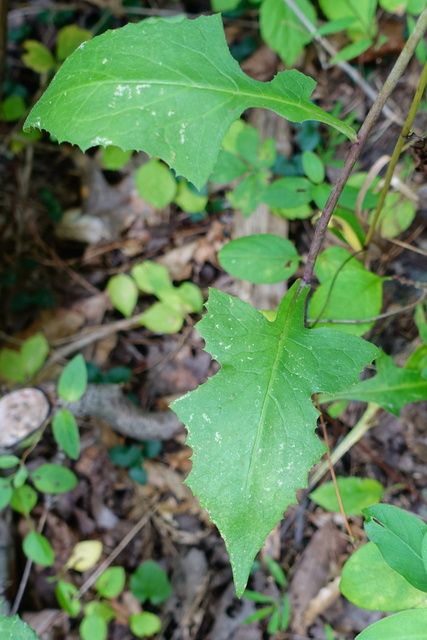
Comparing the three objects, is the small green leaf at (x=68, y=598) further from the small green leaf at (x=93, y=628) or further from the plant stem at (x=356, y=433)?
the plant stem at (x=356, y=433)

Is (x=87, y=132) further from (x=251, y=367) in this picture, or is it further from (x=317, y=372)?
(x=317, y=372)

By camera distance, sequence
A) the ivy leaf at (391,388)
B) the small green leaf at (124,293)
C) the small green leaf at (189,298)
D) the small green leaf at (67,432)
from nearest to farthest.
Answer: the ivy leaf at (391,388) → the small green leaf at (67,432) → the small green leaf at (189,298) → the small green leaf at (124,293)

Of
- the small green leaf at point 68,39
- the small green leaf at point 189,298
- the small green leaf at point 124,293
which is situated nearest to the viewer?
the small green leaf at point 189,298

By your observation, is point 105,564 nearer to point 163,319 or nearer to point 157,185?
point 163,319

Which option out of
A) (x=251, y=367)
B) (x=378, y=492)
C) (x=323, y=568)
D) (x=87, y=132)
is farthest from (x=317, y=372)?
(x=323, y=568)

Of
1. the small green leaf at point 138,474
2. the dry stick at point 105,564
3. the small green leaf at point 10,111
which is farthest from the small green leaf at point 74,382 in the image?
the small green leaf at point 10,111

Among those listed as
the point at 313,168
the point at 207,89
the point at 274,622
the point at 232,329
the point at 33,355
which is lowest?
the point at 274,622

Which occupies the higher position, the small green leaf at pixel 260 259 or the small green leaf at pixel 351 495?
the small green leaf at pixel 260 259

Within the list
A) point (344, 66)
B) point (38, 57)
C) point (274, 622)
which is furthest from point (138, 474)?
point (38, 57)
